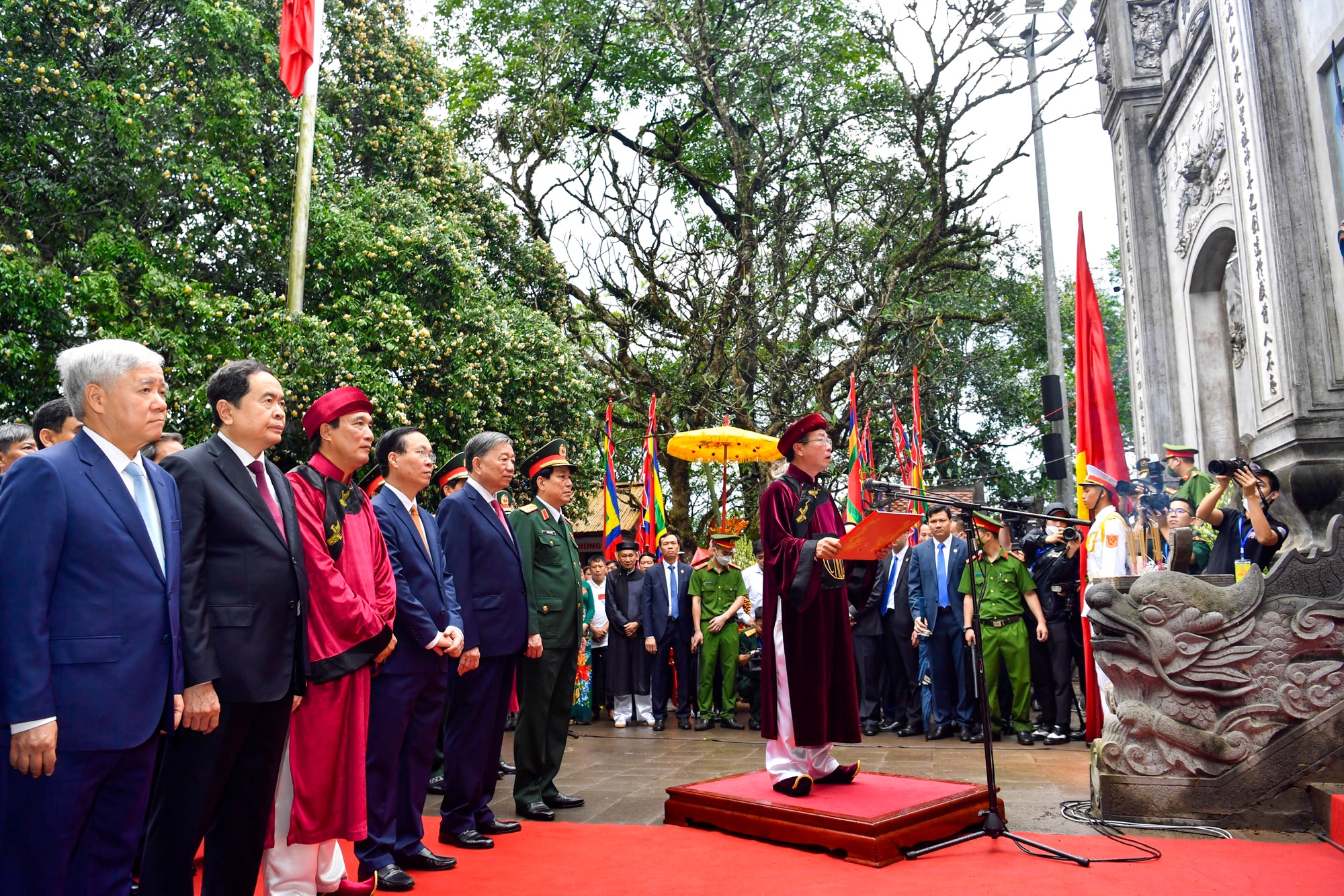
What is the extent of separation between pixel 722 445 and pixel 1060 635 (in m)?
5.05

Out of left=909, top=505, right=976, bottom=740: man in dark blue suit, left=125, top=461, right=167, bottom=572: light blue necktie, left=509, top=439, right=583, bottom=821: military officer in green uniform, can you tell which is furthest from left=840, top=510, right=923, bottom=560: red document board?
left=909, top=505, right=976, bottom=740: man in dark blue suit

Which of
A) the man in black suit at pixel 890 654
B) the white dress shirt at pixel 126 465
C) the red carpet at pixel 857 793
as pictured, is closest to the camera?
the white dress shirt at pixel 126 465

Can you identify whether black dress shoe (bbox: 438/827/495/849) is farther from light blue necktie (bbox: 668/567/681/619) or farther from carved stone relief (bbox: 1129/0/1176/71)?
carved stone relief (bbox: 1129/0/1176/71)

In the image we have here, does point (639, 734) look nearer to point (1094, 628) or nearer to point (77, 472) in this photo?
point (1094, 628)

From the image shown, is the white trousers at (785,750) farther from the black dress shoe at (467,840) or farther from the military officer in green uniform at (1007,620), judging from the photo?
the military officer in green uniform at (1007,620)

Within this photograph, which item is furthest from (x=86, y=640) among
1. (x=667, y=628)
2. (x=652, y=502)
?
(x=652, y=502)

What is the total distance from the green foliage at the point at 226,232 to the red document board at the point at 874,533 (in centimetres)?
736

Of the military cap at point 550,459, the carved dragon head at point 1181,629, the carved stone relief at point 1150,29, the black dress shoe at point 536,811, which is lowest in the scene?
the black dress shoe at point 536,811

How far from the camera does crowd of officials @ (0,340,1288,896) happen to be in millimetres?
2395

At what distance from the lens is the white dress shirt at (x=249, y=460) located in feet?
10.2

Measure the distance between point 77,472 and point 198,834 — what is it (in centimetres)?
110

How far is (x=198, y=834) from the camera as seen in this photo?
9.14 ft

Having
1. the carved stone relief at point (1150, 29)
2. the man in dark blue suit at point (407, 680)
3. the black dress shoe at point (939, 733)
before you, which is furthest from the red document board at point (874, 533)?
the carved stone relief at point (1150, 29)

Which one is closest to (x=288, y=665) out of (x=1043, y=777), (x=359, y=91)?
(x=1043, y=777)
